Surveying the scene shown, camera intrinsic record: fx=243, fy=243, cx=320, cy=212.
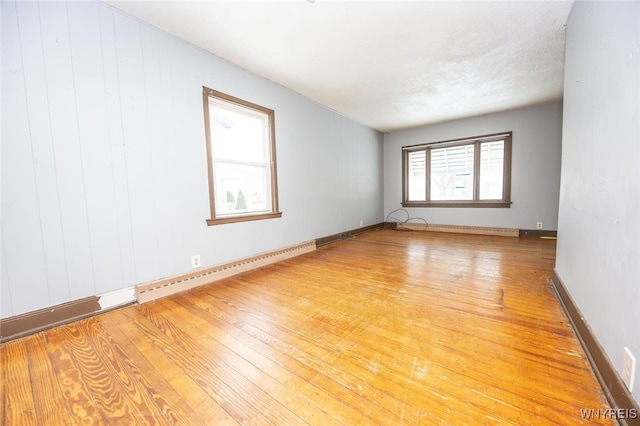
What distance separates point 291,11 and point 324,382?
2.69 meters

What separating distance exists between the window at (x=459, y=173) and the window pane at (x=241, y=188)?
3941 mm

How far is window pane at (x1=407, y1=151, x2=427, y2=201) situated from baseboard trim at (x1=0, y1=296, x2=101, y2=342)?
5.86 metres

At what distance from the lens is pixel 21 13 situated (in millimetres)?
1585

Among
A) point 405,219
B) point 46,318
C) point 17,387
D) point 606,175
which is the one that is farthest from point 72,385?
point 405,219

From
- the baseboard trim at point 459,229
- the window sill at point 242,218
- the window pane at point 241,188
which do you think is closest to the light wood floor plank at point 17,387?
the window sill at point 242,218

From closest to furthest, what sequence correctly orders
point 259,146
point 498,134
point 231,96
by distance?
point 231,96, point 259,146, point 498,134

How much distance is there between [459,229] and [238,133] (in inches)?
193

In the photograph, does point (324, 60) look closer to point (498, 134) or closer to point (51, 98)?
point (51, 98)

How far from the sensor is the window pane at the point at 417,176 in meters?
5.79

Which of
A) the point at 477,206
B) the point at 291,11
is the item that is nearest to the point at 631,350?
the point at 291,11

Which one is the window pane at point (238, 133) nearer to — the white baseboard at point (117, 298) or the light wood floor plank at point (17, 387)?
the white baseboard at point (117, 298)

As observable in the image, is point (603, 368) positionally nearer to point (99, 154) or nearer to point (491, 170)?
point (99, 154)

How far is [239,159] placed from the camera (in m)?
3.00

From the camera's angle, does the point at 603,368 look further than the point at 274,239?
No
